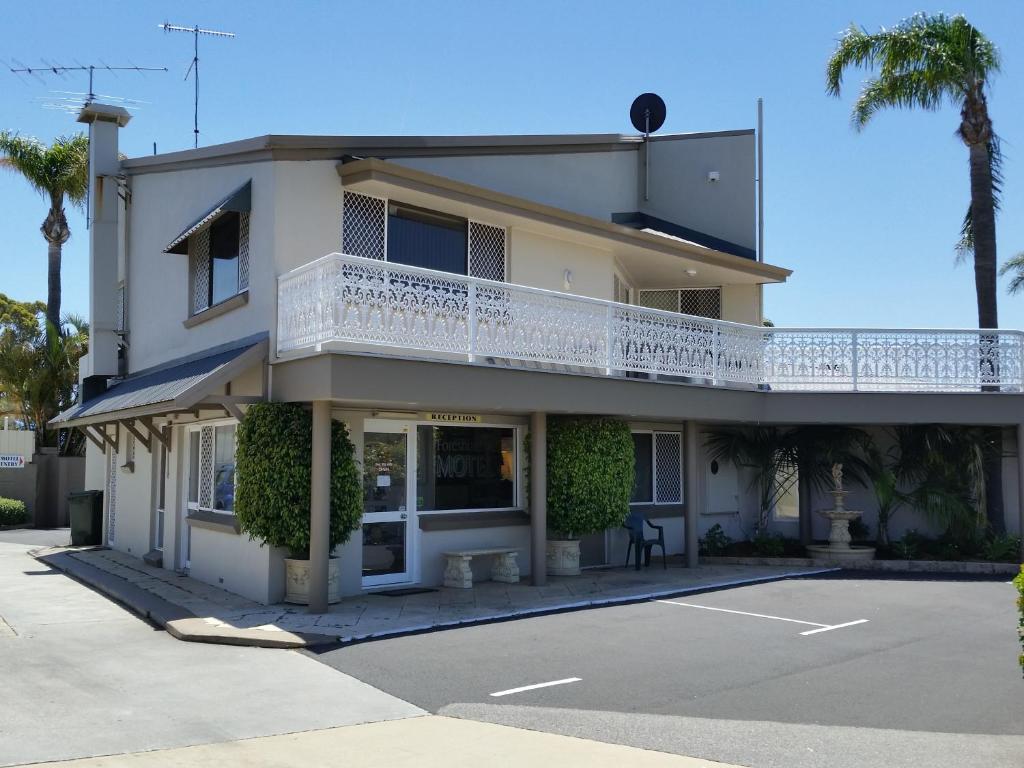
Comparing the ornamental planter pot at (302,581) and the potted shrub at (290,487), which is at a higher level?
the potted shrub at (290,487)

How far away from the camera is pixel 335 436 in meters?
12.1

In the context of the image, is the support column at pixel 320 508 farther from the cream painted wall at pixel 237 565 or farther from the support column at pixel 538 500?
the support column at pixel 538 500

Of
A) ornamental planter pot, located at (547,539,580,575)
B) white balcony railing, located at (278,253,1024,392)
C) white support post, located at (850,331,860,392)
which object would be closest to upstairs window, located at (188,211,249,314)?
white balcony railing, located at (278,253,1024,392)

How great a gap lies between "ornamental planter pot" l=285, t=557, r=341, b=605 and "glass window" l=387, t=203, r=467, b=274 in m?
4.41

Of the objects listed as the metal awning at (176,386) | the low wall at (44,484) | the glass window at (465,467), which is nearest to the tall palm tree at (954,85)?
the glass window at (465,467)

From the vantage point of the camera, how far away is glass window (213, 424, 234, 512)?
13875 mm

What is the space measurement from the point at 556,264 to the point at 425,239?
2.62 meters

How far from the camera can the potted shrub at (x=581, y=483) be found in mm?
14383

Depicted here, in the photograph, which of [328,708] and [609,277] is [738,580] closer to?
[609,277]

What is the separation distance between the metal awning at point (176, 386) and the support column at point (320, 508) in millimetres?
1184

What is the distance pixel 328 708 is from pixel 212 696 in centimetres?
109

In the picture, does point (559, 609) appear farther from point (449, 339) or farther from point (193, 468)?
point (193, 468)

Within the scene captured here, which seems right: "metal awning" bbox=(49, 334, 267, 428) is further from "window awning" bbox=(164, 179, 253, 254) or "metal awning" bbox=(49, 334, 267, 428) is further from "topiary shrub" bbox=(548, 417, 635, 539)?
"topiary shrub" bbox=(548, 417, 635, 539)

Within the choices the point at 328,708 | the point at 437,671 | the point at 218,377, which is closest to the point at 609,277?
the point at 218,377
